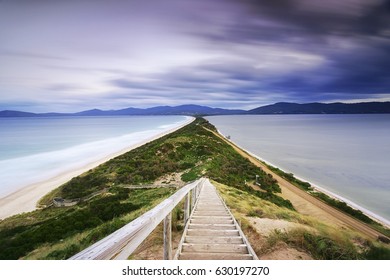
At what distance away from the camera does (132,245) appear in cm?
188

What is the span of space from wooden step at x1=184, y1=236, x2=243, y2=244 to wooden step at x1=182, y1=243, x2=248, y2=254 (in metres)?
0.18

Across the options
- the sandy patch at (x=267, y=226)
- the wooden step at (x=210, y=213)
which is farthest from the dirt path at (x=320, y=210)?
the wooden step at (x=210, y=213)

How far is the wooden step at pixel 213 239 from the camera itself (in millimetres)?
3562

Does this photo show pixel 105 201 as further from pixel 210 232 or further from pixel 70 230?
pixel 210 232

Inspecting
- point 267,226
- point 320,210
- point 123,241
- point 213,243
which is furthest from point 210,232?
point 320,210

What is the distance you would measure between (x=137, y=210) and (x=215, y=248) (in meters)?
5.76

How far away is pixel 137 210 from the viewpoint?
866 centimetres

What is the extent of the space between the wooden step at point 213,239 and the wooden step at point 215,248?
7.2 inches
